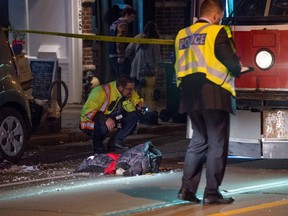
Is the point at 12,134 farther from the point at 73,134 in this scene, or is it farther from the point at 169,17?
the point at 169,17

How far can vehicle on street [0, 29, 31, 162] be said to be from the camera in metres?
11.5

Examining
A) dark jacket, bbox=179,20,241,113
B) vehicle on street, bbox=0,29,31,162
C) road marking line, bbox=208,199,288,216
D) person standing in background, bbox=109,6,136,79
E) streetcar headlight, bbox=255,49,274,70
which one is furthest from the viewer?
person standing in background, bbox=109,6,136,79

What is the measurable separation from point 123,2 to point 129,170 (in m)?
11.5

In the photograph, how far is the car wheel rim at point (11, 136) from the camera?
11.6 metres

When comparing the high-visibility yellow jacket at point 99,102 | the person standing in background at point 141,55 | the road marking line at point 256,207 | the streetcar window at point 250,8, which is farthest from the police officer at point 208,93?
the person standing in background at point 141,55

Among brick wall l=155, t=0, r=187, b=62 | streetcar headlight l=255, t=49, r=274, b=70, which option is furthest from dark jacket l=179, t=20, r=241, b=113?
brick wall l=155, t=0, r=187, b=62

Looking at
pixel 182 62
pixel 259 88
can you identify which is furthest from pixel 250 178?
pixel 182 62

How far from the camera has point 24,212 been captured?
26.8ft

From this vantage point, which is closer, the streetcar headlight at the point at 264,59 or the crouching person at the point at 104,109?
the streetcar headlight at the point at 264,59

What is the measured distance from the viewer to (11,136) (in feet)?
38.4

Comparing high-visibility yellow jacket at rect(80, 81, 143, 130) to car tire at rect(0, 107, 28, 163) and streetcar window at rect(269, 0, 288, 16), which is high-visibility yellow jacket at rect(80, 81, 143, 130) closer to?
car tire at rect(0, 107, 28, 163)

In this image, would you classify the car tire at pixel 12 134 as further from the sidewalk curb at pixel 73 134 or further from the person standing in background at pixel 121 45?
the person standing in background at pixel 121 45

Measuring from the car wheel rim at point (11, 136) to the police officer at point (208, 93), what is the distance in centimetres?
377

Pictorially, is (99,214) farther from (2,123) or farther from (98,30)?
(98,30)
